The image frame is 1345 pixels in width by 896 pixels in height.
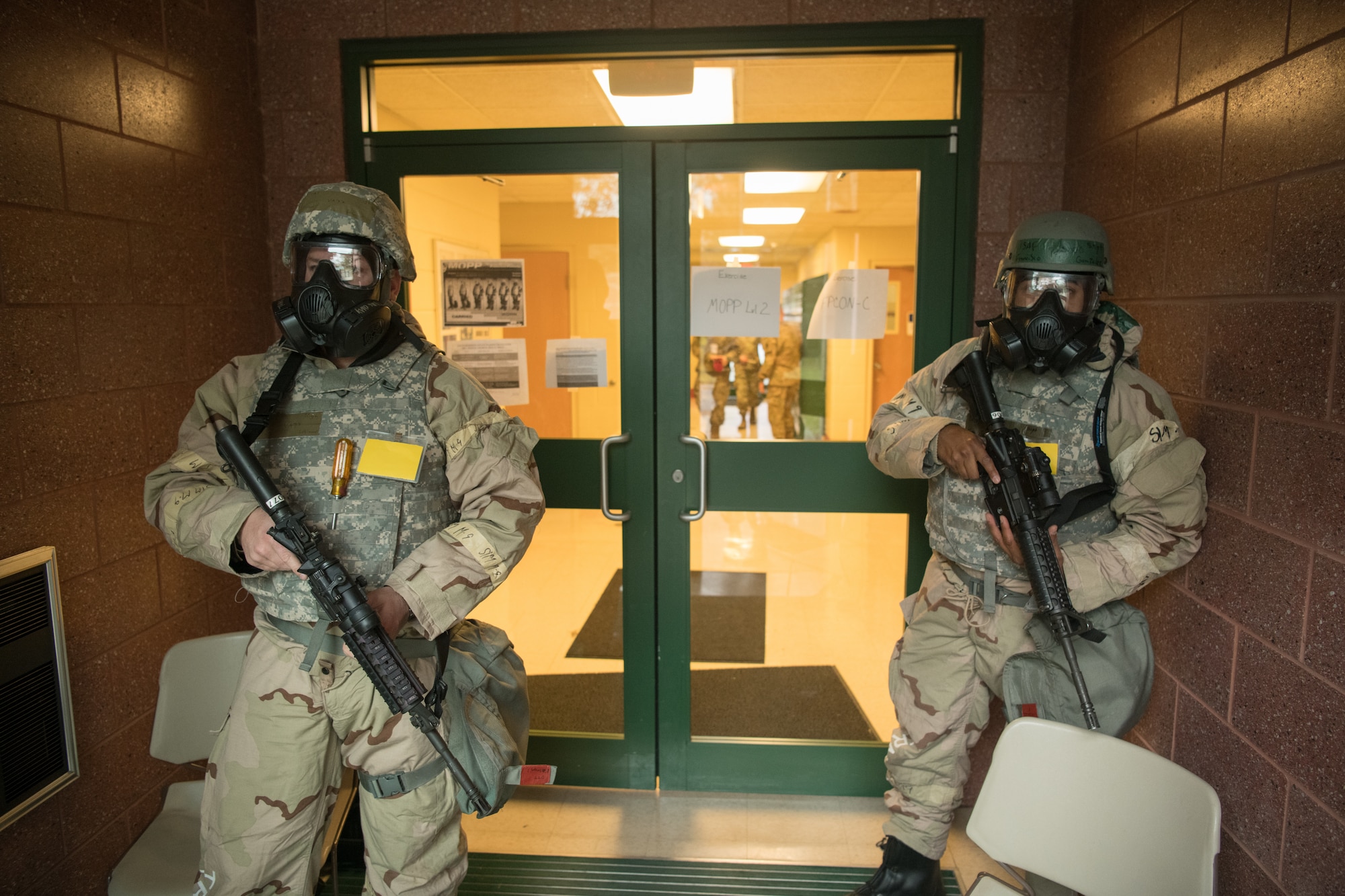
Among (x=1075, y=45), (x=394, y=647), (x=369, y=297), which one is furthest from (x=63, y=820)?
(x=1075, y=45)

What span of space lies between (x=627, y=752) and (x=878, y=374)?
1.49 metres

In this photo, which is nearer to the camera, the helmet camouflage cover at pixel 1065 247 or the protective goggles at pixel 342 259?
the protective goggles at pixel 342 259

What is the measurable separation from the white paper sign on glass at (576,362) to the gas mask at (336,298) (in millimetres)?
872

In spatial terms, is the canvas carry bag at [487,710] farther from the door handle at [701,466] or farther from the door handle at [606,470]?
the door handle at [701,466]

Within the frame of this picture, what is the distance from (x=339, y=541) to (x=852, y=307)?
64.0 inches

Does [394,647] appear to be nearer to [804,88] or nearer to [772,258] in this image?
[772,258]

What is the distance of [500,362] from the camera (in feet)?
8.45

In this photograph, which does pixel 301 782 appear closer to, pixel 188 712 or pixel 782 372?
pixel 188 712

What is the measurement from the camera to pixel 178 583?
2.19 meters

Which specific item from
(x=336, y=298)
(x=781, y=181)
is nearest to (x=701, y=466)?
(x=781, y=181)

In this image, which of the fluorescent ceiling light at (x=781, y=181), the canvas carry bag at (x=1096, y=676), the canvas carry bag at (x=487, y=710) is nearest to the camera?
the canvas carry bag at (x=487, y=710)

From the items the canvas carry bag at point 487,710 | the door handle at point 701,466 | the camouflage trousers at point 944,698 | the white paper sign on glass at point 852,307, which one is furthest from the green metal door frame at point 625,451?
the camouflage trousers at point 944,698

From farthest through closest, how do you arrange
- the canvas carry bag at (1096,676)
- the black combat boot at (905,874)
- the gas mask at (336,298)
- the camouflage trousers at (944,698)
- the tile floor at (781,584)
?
1. the tile floor at (781,584)
2. the black combat boot at (905,874)
3. the camouflage trousers at (944,698)
4. the canvas carry bag at (1096,676)
5. the gas mask at (336,298)

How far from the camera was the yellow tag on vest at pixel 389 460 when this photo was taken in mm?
1655
